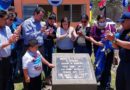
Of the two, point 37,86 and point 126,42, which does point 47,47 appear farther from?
point 126,42

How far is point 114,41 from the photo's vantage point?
6215mm

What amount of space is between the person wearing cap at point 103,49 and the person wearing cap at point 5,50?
2.29 m

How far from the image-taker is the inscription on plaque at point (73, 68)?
6.56m

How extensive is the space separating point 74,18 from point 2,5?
22.3 meters

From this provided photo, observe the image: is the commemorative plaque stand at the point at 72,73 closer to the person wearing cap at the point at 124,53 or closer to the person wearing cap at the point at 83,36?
the person wearing cap at the point at 124,53


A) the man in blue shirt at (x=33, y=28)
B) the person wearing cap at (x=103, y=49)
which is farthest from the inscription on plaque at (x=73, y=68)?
the person wearing cap at (x=103, y=49)

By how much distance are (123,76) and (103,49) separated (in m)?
2.32

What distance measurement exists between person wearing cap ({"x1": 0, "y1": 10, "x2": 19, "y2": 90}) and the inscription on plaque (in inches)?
37.4

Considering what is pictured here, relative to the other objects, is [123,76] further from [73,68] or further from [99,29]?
[99,29]

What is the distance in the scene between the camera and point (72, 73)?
21.7 feet

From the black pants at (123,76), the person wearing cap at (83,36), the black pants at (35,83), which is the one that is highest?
the person wearing cap at (83,36)

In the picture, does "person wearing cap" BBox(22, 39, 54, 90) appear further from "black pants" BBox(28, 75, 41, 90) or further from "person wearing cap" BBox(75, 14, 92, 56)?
"person wearing cap" BBox(75, 14, 92, 56)

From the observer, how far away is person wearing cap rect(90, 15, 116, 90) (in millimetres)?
8664

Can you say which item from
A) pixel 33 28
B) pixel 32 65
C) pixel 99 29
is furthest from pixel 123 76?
pixel 99 29
